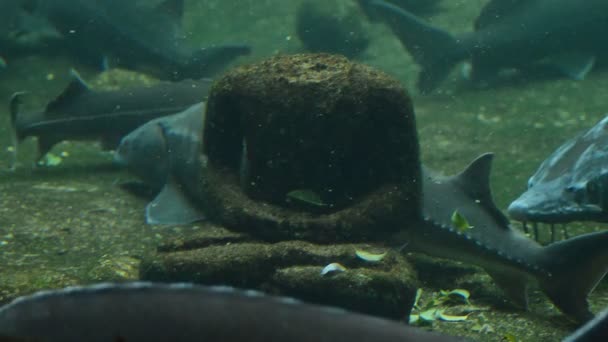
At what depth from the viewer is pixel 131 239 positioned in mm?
4477

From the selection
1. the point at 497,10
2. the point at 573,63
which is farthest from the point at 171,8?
the point at 573,63

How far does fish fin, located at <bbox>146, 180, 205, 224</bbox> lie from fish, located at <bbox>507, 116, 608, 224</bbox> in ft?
7.25

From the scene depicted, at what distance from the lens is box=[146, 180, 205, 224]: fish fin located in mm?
4629

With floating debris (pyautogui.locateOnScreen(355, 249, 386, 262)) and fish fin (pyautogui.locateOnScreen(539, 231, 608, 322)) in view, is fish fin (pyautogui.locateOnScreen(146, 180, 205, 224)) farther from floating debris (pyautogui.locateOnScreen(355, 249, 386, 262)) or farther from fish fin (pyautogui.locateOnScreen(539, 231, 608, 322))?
fish fin (pyautogui.locateOnScreen(539, 231, 608, 322))

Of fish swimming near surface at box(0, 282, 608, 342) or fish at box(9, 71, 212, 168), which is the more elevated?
fish swimming near surface at box(0, 282, 608, 342)

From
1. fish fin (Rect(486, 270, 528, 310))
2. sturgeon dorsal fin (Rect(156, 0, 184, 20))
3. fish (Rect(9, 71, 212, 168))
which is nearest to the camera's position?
fish fin (Rect(486, 270, 528, 310))

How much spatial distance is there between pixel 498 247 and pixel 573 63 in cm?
613

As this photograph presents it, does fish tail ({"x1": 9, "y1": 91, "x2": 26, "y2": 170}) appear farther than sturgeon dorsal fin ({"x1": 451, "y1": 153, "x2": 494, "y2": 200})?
Yes

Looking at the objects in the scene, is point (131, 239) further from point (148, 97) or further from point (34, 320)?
point (34, 320)

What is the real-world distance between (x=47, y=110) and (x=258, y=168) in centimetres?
355

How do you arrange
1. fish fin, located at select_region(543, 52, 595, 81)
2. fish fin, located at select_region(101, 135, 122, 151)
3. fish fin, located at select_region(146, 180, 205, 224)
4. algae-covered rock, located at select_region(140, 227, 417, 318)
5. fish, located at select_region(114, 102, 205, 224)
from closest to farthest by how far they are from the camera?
algae-covered rock, located at select_region(140, 227, 417, 318) < fish fin, located at select_region(146, 180, 205, 224) < fish, located at select_region(114, 102, 205, 224) < fish fin, located at select_region(101, 135, 122, 151) < fish fin, located at select_region(543, 52, 595, 81)

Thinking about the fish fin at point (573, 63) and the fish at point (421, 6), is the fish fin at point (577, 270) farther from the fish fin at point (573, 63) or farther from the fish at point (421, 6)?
the fish at point (421, 6)

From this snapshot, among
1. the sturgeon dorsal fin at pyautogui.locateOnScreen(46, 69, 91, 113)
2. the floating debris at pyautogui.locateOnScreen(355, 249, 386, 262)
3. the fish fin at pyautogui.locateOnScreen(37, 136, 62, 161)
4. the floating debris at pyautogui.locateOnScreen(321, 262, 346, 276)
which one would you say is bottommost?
the fish fin at pyautogui.locateOnScreen(37, 136, 62, 161)

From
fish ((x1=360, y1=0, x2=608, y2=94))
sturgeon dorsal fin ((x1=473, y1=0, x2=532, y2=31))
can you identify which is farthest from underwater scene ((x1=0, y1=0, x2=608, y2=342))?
sturgeon dorsal fin ((x1=473, y1=0, x2=532, y2=31))
